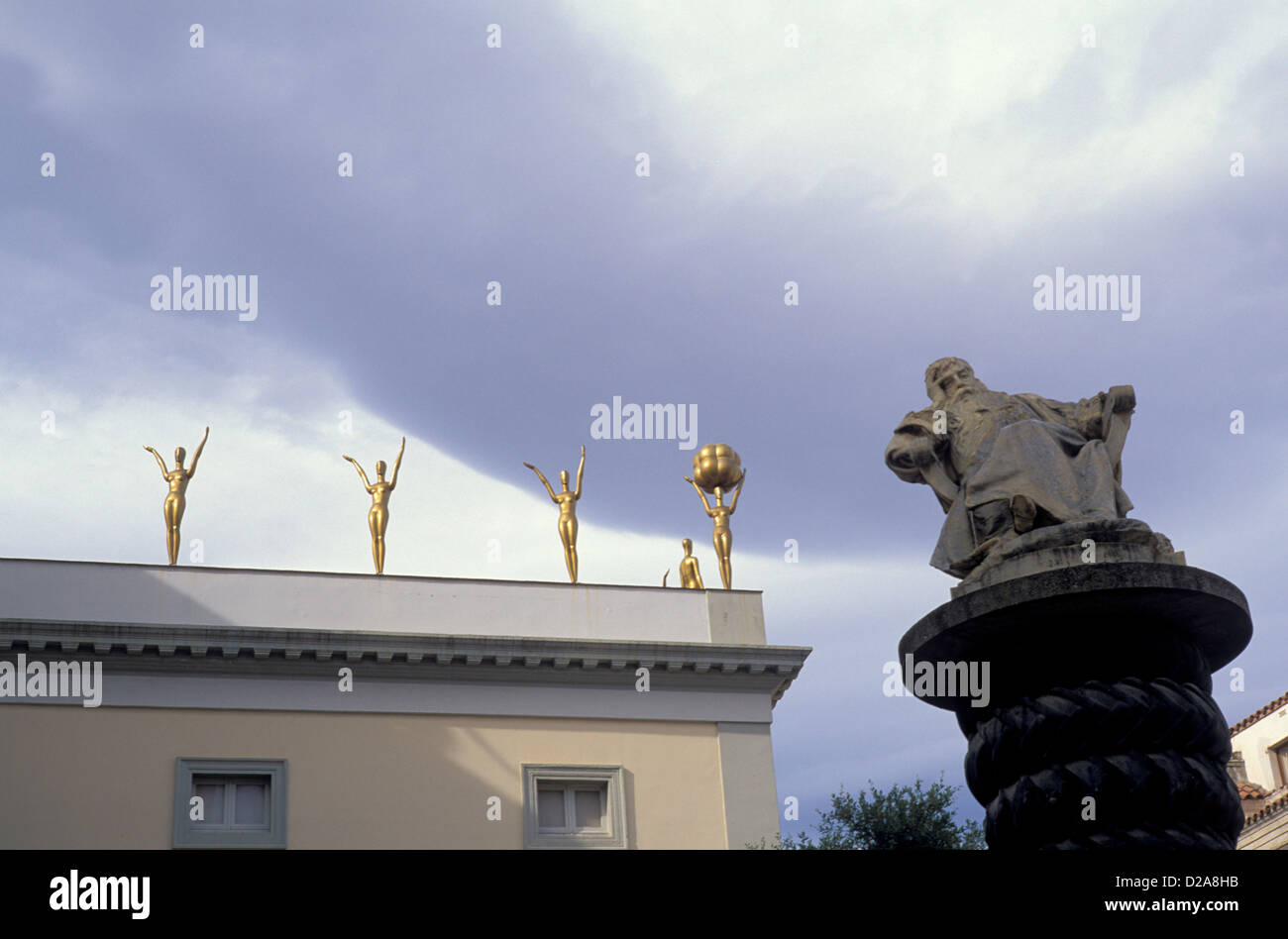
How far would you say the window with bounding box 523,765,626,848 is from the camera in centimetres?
1944

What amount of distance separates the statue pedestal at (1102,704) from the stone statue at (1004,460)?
0.37 metres

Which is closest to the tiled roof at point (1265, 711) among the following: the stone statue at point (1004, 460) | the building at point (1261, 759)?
the building at point (1261, 759)

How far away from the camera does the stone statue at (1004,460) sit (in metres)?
7.12

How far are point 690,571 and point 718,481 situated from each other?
4.78 feet

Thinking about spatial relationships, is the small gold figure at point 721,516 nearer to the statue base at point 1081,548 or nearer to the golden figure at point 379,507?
the golden figure at point 379,507

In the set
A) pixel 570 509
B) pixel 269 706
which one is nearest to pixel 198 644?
pixel 269 706

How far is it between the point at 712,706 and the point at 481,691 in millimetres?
3247

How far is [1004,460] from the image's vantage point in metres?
7.32

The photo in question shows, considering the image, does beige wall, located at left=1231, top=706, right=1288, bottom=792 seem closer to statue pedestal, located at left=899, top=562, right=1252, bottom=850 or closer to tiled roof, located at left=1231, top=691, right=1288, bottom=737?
tiled roof, located at left=1231, top=691, right=1288, bottom=737

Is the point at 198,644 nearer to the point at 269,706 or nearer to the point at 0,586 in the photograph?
the point at 269,706

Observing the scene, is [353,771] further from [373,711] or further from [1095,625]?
[1095,625]

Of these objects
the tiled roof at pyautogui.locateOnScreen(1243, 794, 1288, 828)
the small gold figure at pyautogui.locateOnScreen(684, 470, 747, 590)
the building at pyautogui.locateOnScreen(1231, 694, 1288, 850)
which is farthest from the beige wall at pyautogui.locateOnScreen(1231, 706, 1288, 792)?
the small gold figure at pyautogui.locateOnScreen(684, 470, 747, 590)

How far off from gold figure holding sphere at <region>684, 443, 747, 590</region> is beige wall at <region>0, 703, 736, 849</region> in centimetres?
350
